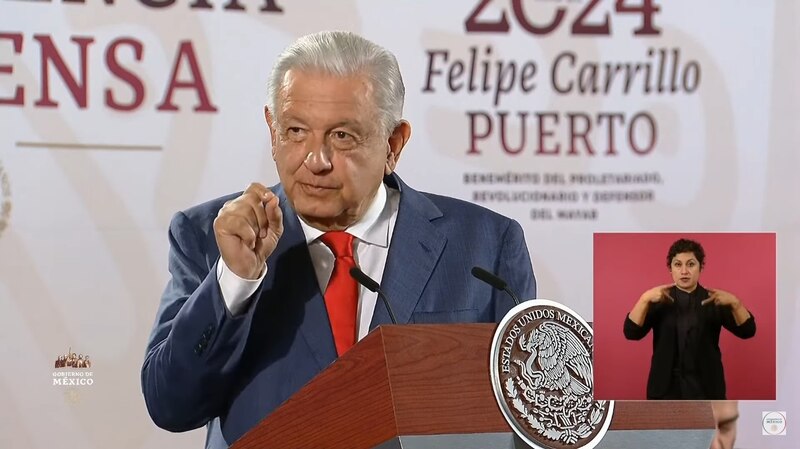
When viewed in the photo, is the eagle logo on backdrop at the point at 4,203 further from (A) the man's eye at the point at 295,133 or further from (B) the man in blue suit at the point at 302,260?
(A) the man's eye at the point at 295,133

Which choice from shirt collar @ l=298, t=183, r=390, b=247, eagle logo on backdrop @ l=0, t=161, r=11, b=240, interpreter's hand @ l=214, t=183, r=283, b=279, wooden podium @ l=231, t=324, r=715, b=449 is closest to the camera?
wooden podium @ l=231, t=324, r=715, b=449

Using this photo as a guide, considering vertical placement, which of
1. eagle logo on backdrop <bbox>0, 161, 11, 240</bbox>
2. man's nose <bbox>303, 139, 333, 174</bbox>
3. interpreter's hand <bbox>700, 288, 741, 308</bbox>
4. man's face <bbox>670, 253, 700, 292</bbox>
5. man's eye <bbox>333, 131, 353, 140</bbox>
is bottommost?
interpreter's hand <bbox>700, 288, 741, 308</bbox>

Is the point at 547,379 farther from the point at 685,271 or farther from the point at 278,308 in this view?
the point at 278,308

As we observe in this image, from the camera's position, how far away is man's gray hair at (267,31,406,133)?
Result: 198 centimetres

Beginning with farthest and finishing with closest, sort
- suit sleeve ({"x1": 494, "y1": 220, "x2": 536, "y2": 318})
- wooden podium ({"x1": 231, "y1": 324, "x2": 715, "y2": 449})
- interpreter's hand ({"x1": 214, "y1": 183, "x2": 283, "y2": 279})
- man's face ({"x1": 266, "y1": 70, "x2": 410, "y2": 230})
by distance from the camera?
suit sleeve ({"x1": 494, "y1": 220, "x2": 536, "y2": 318}), man's face ({"x1": 266, "y1": 70, "x2": 410, "y2": 230}), interpreter's hand ({"x1": 214, "y1": 183, "x2": 283, "y2": 279}), wooden podium ({"x1": 231, "y1": 324, "x2": 715, "y2": 449})

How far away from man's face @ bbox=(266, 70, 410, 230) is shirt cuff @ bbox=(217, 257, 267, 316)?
0.26 m

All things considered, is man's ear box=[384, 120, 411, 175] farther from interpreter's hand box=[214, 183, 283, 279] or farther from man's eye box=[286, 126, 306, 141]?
interpreter's hand box=[214, 183, 283, 279]

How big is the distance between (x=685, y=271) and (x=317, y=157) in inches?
32.7

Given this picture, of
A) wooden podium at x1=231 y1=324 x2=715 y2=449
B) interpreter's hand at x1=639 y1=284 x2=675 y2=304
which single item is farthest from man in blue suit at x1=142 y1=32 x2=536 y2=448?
interpreter's hand at x1=639 y1=284 x2=675 y2=304

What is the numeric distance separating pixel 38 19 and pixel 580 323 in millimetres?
2377

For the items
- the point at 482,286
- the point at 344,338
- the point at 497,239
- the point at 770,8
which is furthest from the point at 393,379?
the point at 770,8

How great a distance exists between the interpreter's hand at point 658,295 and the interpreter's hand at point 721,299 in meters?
0.04

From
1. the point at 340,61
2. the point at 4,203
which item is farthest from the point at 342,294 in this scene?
the point at 4,203

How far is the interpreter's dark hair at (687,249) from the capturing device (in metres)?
1.32
